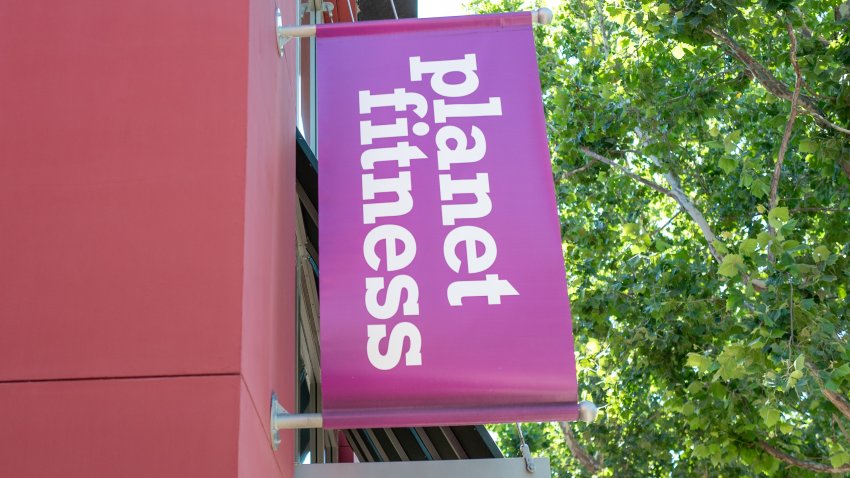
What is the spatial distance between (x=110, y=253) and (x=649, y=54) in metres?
8.28

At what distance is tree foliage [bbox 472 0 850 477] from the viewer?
7.24 m

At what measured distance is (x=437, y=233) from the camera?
3.50 meters

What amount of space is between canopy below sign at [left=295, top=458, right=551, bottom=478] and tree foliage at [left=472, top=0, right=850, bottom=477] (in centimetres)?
272

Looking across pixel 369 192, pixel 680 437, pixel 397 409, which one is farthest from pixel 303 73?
pixel 680 437

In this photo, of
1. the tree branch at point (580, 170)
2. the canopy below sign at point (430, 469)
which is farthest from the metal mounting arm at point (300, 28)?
the tree branch at point (580, 170)

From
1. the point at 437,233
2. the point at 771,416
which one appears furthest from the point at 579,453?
the point at 437,233

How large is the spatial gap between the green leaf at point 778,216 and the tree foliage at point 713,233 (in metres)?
0.02

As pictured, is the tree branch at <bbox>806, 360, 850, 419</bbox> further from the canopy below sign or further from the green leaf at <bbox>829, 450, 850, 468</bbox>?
the canopy below sign

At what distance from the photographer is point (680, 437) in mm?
12172

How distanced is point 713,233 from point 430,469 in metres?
7.79

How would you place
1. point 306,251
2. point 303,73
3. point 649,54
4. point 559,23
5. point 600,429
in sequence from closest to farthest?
point 306,251, point 303,73, point 649,54, point 600,429, point 559,23

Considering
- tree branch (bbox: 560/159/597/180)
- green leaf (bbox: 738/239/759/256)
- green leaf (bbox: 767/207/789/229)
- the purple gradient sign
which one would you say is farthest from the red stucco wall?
tree branch (bbox: 560/159/597/180)

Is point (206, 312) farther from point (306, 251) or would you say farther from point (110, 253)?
point (306, 251)

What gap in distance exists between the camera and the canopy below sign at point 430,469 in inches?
150
